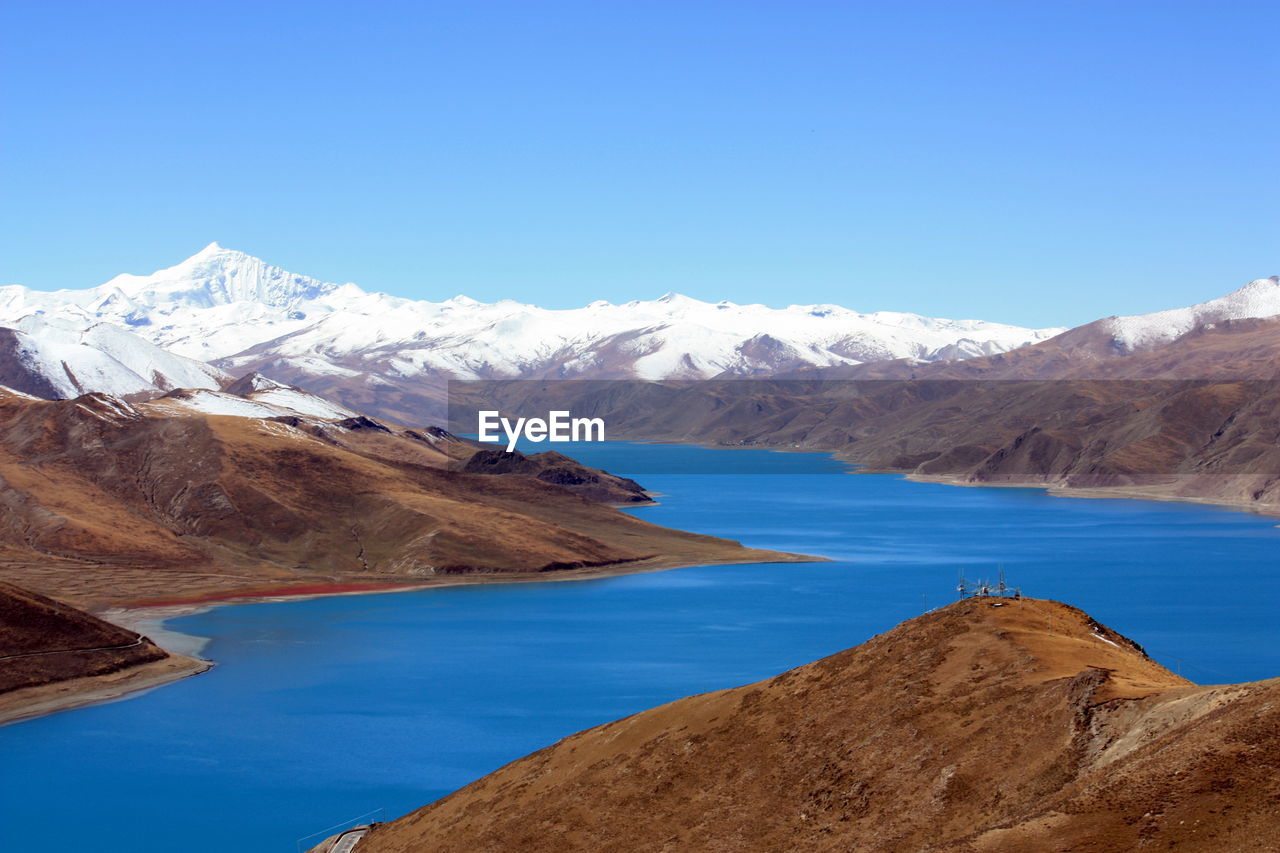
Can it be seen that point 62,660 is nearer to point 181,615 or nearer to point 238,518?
point 181,615

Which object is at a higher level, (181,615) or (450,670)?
(181,615)

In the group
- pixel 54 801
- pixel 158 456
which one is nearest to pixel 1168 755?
pixel 54 801

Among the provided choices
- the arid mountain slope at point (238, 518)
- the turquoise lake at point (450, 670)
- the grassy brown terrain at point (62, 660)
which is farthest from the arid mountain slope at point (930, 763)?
the arid mountain slope at point (238, 518)

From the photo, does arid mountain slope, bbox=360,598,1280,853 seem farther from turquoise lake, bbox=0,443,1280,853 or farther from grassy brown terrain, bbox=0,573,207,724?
grassy brown terrain, bbox=0,573,207,724

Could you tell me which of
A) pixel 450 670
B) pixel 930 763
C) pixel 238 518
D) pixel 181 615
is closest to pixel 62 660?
pixel 450 670

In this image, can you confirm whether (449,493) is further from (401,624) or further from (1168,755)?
(1168,755)

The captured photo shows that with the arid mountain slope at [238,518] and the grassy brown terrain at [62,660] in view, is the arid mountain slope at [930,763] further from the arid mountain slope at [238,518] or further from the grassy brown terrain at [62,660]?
the arid mountain slope at [238,518]

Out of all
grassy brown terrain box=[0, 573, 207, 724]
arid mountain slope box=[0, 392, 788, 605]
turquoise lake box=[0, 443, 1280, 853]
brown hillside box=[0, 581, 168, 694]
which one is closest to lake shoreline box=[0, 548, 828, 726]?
grassy brown terrain box=[0, 573, 207, 724]
